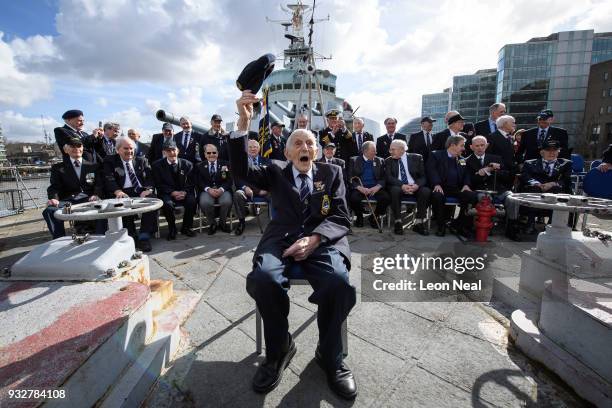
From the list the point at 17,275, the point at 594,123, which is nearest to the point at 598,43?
the point at 594,123

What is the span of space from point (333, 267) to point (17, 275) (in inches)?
82.9

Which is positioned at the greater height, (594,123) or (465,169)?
(594,123)

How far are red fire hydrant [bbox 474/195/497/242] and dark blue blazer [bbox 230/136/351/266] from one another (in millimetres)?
3044

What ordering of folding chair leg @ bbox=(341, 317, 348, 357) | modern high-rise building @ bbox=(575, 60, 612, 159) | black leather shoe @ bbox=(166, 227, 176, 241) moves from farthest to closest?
modern high-rise building @ bbox=(575, 60, 612, 159) < black leather shoe @ bbox=(166, 227, 176, 241) < folding chair leg @ bbox=(341, 317, 348, 357)

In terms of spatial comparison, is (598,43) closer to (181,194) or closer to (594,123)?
(594,123)

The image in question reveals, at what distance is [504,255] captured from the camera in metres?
3.77

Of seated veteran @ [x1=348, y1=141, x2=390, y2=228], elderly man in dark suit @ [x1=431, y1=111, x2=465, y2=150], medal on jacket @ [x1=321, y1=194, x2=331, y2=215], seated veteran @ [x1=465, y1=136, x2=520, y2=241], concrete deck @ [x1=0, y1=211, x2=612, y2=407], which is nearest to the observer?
concrete deck @ [x1=0, y1=211, x2=612, y2=407]

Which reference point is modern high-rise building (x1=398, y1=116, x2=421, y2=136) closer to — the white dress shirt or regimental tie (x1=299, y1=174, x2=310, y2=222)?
the white dress shirt

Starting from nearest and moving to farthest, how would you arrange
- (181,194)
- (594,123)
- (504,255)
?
(504,255), (181,194), (594,123)

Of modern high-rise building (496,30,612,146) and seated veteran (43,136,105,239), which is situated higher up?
modern high-rise building (496,30,612,146)

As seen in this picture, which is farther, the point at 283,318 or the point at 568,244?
the point at 568,244

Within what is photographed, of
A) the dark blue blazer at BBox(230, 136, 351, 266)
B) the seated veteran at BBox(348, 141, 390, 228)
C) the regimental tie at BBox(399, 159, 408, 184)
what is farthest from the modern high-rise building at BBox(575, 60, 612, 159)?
the dark blue blazer at BBox(230, 136, 351, 266)

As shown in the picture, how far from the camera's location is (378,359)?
1885 millimetres

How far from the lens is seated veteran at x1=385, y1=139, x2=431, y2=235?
4.93 meters
